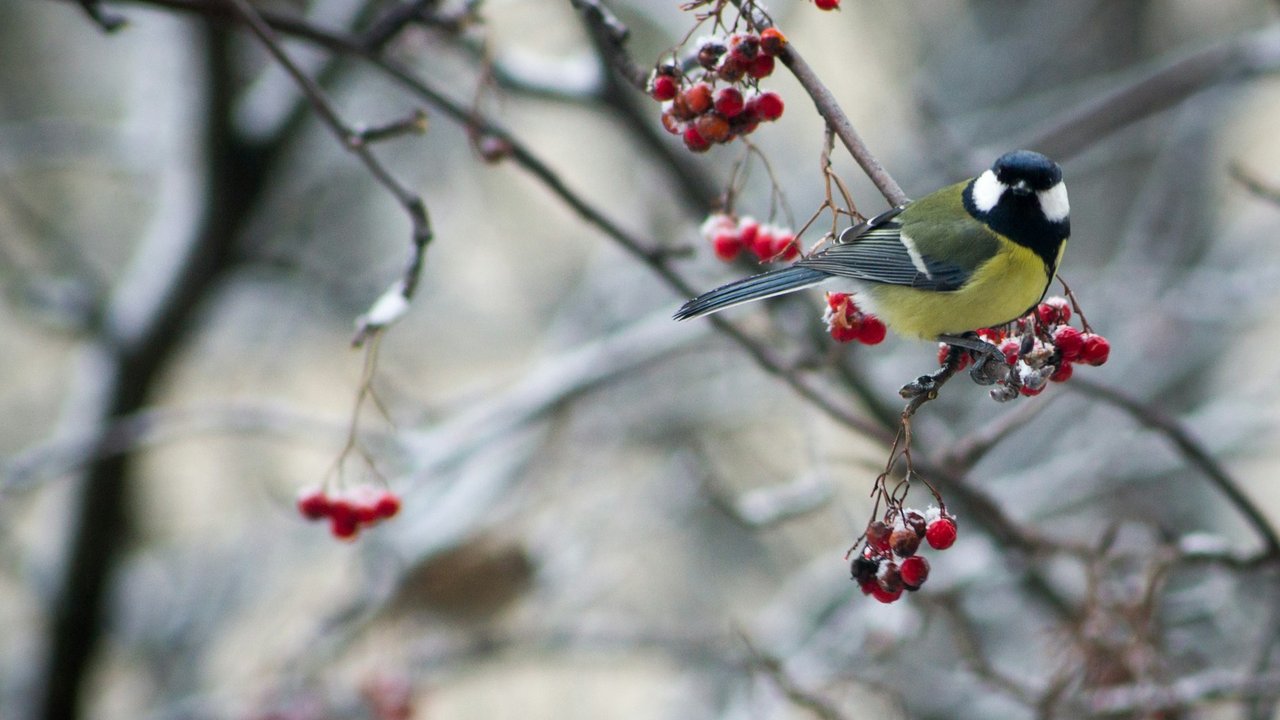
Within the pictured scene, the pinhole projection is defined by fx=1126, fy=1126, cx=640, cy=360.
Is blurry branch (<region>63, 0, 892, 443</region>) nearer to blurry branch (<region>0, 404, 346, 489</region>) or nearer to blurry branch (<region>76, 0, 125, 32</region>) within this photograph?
blurry branch (<region>76, 0, 125, 32</region>)

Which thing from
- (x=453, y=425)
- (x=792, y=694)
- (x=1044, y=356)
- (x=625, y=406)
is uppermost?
(x=1044, y=356)

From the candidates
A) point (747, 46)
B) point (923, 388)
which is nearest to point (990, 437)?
point (923, 388)

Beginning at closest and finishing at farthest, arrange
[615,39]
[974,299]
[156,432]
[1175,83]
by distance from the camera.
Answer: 1. [615,39]
2. [974,299]
3. [1175,83]
4. [156,432]

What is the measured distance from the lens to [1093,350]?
160 centimetres

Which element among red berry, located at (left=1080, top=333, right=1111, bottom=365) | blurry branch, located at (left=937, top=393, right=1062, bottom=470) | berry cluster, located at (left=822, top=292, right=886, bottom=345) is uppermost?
red berry, located at (left=1080, top=333, right=1111, bottom=365)

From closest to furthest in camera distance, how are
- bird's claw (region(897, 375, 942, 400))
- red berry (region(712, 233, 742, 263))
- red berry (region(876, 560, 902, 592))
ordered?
bird's claw (region(897, 375, 942, 400))
red berry (region(876, 560, 902, 592))
red berry (region(712, 233, 742, 263))

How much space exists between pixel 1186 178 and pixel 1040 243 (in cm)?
371

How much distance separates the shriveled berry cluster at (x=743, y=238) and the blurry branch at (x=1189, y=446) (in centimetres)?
58

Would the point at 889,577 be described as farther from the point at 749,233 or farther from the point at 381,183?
the point at 381,183

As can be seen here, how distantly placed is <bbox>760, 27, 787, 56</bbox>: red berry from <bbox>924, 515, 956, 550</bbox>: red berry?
2.18 feet

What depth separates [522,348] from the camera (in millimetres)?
7051

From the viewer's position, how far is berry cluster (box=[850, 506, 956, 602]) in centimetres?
149

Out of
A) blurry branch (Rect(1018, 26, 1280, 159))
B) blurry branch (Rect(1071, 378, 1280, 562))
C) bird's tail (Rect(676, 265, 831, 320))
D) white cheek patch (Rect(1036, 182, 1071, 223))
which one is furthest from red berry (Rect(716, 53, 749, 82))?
blurry branch (Rect(1018, 26, 1280, 159))

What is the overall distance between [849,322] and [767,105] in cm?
46
